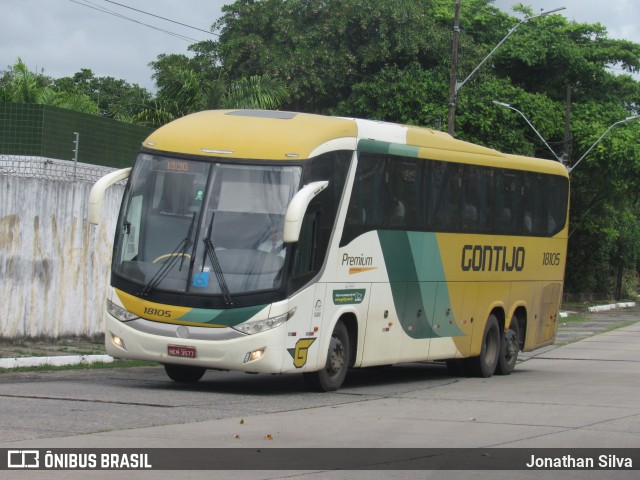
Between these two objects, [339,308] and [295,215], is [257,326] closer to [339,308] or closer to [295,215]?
[295,215]

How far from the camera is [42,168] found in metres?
20.4

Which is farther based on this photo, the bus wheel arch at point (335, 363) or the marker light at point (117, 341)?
the bus wheel arch at point (335, 363)

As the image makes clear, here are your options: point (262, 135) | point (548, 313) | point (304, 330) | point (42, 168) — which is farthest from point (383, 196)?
point (42, 168)

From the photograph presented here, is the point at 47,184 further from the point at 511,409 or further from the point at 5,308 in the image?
the point at 511,409

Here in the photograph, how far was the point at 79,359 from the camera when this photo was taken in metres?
17.7

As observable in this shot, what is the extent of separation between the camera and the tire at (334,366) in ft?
50.1

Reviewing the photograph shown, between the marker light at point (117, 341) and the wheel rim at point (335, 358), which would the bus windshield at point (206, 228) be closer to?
the marker light at point (117, 341)

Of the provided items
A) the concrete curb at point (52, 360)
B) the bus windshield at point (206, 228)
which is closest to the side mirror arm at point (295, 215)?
the bus windshield at point (206, 228)

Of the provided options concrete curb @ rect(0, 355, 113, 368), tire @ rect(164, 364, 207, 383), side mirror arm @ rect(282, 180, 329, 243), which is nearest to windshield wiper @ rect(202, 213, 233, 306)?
side mirror arm @ rect(282, 180, 329, 243)

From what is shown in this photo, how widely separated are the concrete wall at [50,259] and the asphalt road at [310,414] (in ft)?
8.58

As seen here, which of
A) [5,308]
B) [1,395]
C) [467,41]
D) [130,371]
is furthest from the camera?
[467,41]

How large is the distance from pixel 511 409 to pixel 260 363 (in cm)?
308

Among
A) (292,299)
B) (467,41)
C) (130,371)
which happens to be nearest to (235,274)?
(292,299)

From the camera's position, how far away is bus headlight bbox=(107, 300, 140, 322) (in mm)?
14414
